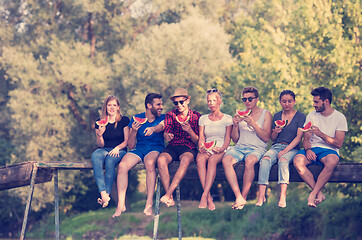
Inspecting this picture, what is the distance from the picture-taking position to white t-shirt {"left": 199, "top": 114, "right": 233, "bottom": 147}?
29.7ft

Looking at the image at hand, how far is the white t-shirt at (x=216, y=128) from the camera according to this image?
356 inches

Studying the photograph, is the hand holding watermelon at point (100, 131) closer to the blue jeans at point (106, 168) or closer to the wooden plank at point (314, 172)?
the blue jeans at point (106, 168)

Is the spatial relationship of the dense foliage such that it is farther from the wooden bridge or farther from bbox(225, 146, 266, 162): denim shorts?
the wooden bridge

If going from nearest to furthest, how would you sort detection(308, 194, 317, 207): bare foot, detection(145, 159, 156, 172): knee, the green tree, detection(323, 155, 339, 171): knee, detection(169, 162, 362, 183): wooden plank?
detection(308, 194, 317, 207): bare foot, detection(323, 155, 339, 171): knee, detection(169, 162, 362, 183): wooden plank, detection(145, 159, 156, 172): knee, the green tree

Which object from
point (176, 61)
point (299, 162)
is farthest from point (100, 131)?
point (176, 61)

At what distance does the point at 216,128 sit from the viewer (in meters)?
9.04

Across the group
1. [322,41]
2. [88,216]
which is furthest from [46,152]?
[322,41]

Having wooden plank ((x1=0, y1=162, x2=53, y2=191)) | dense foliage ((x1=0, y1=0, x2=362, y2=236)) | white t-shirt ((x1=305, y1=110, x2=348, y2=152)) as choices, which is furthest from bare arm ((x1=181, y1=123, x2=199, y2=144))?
dense foliage ((x1=0, y1=0, x2=362, y2=236))

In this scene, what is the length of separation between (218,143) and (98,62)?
22143 millimetres

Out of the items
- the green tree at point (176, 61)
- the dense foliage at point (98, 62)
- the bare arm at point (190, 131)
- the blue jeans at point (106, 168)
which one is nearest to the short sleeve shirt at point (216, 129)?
the bare arm at point (190, 131)

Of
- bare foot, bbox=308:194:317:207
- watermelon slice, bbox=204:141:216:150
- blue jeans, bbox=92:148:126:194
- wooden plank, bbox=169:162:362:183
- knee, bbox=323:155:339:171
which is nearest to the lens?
bare foot, bbox=308:194:317:207

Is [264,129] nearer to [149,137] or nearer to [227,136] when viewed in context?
[227,136]

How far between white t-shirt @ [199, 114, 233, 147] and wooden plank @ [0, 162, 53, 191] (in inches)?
123

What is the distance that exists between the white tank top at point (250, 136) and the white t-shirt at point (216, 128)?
251 mm
